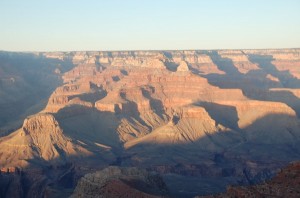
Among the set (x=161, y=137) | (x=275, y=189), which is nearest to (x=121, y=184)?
(x=275, y=189)

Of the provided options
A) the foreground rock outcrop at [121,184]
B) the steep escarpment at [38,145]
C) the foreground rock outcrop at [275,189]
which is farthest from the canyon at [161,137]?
the foreground rock outcrop at [275,189]

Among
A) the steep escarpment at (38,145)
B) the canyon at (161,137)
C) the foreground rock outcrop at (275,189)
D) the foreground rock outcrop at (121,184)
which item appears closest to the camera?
the foreground rock outcrop at (275,189)

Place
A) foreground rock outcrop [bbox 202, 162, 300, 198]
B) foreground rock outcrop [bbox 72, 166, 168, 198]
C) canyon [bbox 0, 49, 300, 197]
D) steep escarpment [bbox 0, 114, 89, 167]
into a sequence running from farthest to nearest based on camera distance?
steep escarpment [bbox 0, 114, 89, 167] → canyon [bbox 0, 49, 300, 197] → foreground rock outcrop [bbox 72, 166, 168, 198] → foreground rock outcrop [bbox 202, 162, 300, 198]

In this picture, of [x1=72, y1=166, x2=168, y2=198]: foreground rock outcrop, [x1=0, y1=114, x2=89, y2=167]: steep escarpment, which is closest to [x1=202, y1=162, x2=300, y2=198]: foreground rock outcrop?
[x1=72, y1=166, x2=168, y2=198]: foreground rock outcrop

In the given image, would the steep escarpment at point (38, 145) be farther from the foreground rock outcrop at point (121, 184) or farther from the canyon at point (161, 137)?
the foreground rock outcrop at point (121, 184)

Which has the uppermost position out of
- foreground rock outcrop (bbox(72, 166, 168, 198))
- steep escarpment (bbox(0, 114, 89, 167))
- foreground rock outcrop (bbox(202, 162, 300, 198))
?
foreground rock outcrop (bbox(202, 162, 300, 198))

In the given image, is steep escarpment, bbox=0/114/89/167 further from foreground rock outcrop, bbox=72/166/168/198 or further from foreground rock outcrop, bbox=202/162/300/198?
foreground rock outcrop, bbox=202/162/300/198

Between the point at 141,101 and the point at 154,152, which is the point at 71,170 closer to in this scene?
the point at 154,152

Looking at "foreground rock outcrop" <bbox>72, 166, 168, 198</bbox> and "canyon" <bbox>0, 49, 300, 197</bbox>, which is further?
"canyon" <bbox>0, 49, 300, 197</bbox>

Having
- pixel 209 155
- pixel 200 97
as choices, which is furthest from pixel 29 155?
pixel 200 97

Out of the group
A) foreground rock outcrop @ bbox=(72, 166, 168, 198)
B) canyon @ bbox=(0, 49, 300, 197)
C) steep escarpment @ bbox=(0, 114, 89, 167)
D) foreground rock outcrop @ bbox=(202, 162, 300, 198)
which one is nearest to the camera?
foreground rock outcrop @ bbox=(202, 162, 300, 198)

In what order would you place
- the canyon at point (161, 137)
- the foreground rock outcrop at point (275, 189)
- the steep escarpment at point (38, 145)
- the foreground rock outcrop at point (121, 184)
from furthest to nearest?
the steep escarpment at point (38, 145), the canyon at point (161, 137), the foreground rock outcrop at point (121, 184), the foreground rock outcrop at point (275, 189)
